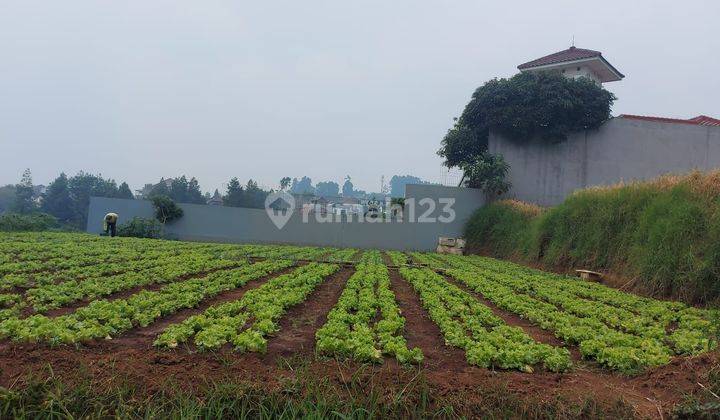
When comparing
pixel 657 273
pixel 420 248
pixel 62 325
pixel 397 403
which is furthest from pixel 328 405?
pixel 420 248

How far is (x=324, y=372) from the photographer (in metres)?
3.60

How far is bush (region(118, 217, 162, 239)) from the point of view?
23.2 meters

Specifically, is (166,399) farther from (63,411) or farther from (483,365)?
(483,365)

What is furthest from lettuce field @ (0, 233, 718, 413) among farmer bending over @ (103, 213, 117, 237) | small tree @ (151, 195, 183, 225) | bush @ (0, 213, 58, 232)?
small tree @ (151, 195, 183, 225)

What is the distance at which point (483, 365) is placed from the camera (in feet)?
13.2

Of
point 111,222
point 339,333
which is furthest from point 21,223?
point 339,333

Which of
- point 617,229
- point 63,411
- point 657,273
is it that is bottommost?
point 63,411

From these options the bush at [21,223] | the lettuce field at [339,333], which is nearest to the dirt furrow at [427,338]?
the lettuce field at [339,333]

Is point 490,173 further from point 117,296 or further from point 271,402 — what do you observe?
point 271,402

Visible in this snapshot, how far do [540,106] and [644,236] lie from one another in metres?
13.7

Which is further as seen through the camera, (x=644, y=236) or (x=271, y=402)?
(x=644, y=236)

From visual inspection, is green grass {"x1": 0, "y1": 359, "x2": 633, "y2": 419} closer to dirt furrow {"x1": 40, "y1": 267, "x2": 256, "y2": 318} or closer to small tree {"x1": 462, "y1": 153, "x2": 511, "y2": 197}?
dirt furrow {"x1": 40, "y1": 267, "x2": 256, "y2": 318}

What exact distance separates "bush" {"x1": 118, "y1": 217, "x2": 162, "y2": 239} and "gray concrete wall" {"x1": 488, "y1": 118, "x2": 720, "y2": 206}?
19053mm

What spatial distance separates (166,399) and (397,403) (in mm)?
1657
